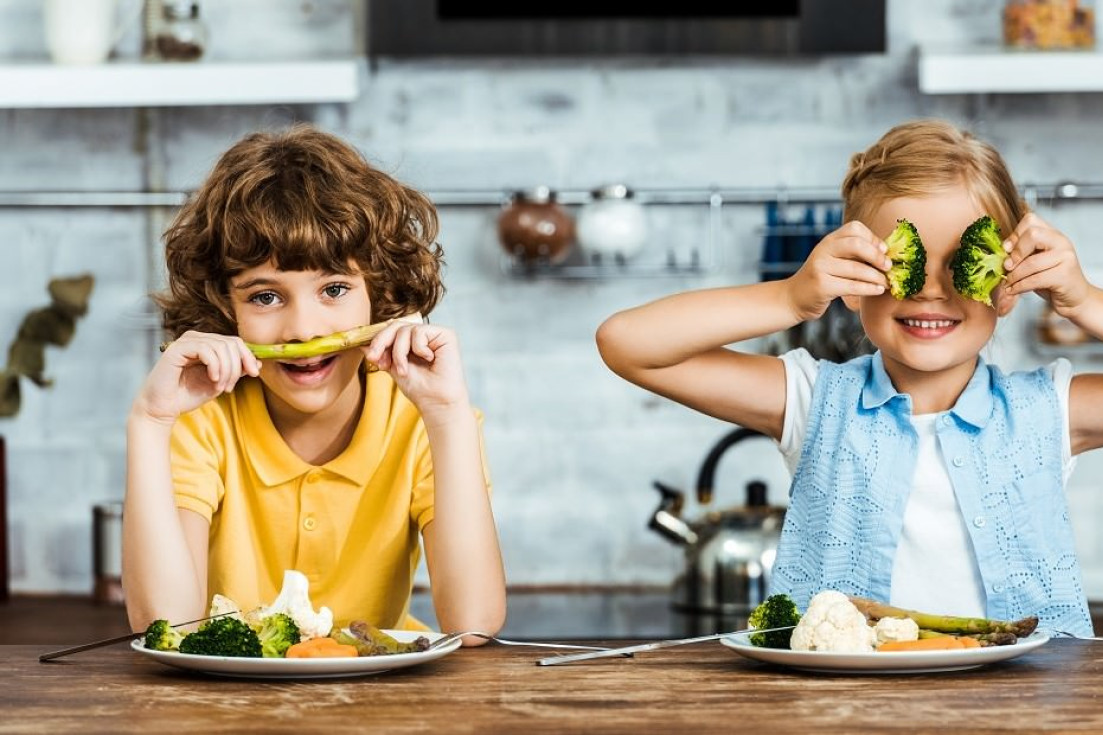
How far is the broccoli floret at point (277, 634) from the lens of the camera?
1.25m

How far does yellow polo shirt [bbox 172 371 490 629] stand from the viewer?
1.73 metres

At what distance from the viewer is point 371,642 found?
4.21 feet

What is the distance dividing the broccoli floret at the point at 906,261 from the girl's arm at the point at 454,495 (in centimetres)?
47

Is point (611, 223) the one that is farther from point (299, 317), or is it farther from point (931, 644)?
point (931, 644)

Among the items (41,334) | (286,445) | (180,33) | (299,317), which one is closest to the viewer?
(299,317)

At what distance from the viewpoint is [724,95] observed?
121 inches

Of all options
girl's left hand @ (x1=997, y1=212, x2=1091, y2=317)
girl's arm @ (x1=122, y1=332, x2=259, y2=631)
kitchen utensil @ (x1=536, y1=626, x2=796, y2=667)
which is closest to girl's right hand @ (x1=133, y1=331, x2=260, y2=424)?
girl's arm @ (x1=122, y1=332, x2=259, y2=631)

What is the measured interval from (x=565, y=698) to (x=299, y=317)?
2.18 feet

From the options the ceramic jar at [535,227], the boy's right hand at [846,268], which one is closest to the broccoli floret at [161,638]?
the boy's right hand at [846,268]

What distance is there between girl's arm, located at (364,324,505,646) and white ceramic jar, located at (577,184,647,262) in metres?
1.38

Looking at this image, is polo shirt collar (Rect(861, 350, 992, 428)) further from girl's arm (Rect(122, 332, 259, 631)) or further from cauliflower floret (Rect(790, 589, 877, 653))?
girl's arm (Rect(122, 332, 259, 631))

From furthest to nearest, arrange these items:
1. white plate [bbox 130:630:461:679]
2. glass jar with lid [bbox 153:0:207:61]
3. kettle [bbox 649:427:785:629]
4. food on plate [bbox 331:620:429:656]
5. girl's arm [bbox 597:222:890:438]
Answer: glass jar with lid [bbox 153:0:207:61] < kettle [bbox 649:427:785:629] < girl's arm [bbox 597:222:890:438] < food on plate [bbox 331:620:429:656] < white plate [bbox 130:630:461:679]

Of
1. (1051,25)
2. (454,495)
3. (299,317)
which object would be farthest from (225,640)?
(1051,25)

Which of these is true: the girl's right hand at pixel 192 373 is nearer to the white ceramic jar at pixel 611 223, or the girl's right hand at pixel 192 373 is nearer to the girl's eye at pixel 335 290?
the girl's eye at pixel 335 290
